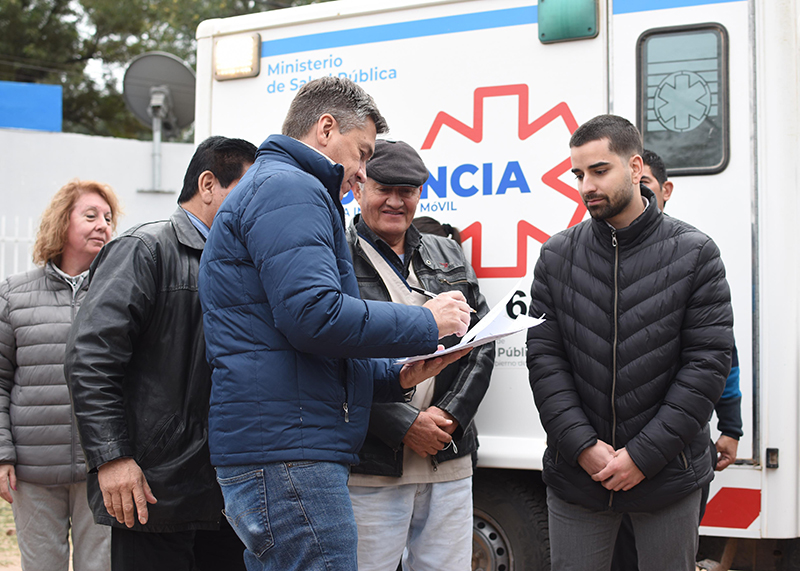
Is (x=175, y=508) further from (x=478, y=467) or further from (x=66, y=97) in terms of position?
(x=66, y=97)

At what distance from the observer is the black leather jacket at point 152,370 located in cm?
223

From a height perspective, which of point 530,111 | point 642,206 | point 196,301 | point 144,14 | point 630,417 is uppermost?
point 144,14

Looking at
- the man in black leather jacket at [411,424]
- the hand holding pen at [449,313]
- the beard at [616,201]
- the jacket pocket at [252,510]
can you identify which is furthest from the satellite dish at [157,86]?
the jacket pocket at [252,510]

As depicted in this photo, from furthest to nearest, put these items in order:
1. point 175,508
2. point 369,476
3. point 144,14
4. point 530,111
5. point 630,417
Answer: point 144,14 < point 530,111 < point 369,476 < point 630,417 < point 175,508

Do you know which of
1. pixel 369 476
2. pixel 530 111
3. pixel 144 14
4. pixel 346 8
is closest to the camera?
pixel 369 476

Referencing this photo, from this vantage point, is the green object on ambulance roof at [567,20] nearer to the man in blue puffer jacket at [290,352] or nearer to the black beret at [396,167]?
the black beret at [396,167]

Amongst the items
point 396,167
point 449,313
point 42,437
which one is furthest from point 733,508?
point 42,437

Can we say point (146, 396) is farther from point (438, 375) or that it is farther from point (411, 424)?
point (438, 375)

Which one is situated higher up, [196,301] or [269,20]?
[269,20]

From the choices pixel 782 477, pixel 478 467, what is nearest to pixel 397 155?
pixel 478 467

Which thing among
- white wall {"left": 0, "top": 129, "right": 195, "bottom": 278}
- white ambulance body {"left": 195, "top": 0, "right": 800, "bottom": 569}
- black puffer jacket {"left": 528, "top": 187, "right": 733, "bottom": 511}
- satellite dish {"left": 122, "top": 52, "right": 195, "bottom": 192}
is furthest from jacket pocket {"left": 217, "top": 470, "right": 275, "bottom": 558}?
white wall {"left": 0, "top": 129, "right": 195, "bottom": 278}

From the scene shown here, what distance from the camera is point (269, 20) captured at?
3811 mm

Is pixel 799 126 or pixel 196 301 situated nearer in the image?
pixel 196 301

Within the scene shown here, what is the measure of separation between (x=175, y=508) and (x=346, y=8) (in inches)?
96.8
